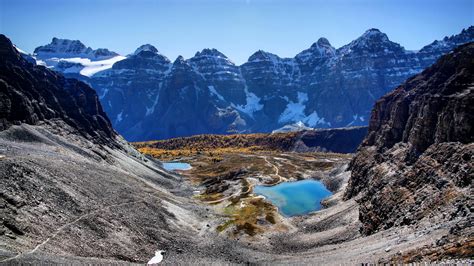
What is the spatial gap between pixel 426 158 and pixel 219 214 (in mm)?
51787

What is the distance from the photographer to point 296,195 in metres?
156

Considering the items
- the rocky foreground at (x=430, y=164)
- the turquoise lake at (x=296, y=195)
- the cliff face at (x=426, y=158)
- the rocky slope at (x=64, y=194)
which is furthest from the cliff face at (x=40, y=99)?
the rocky foreground at (x=430, y=164)

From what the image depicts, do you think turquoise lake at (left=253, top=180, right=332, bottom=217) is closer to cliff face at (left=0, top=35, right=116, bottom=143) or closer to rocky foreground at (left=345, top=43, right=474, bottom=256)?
rocky foreground at (left=345, top=43, right=474, bottom=256)

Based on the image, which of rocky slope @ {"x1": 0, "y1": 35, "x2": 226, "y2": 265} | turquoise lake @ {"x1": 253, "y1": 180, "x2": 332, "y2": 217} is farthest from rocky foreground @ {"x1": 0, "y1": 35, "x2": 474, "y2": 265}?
turquoise lake @ {"x1": 253, "y1": 180, "x2": 332, "y2": 217}

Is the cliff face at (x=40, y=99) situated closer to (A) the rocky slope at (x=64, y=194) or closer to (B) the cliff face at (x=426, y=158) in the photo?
(A) the rocky slope at (x=64, y=194)

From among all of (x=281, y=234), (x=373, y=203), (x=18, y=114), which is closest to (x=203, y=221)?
(x=281, y=234)

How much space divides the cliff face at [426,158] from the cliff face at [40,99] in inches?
3795

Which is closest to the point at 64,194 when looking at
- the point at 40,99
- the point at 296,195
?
the point at 40,99

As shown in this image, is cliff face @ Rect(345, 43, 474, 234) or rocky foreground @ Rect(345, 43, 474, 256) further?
cliff face @ Rect(345, 43, 474, 234)

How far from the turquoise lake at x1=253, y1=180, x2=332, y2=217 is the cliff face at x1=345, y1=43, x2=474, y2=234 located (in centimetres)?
1546

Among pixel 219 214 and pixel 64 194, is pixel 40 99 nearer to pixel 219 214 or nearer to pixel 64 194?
pixel 219 214

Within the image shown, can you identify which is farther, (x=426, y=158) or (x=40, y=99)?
(x=40, y=99)

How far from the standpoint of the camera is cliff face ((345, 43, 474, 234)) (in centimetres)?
7147

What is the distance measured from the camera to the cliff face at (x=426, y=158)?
71.5 m
